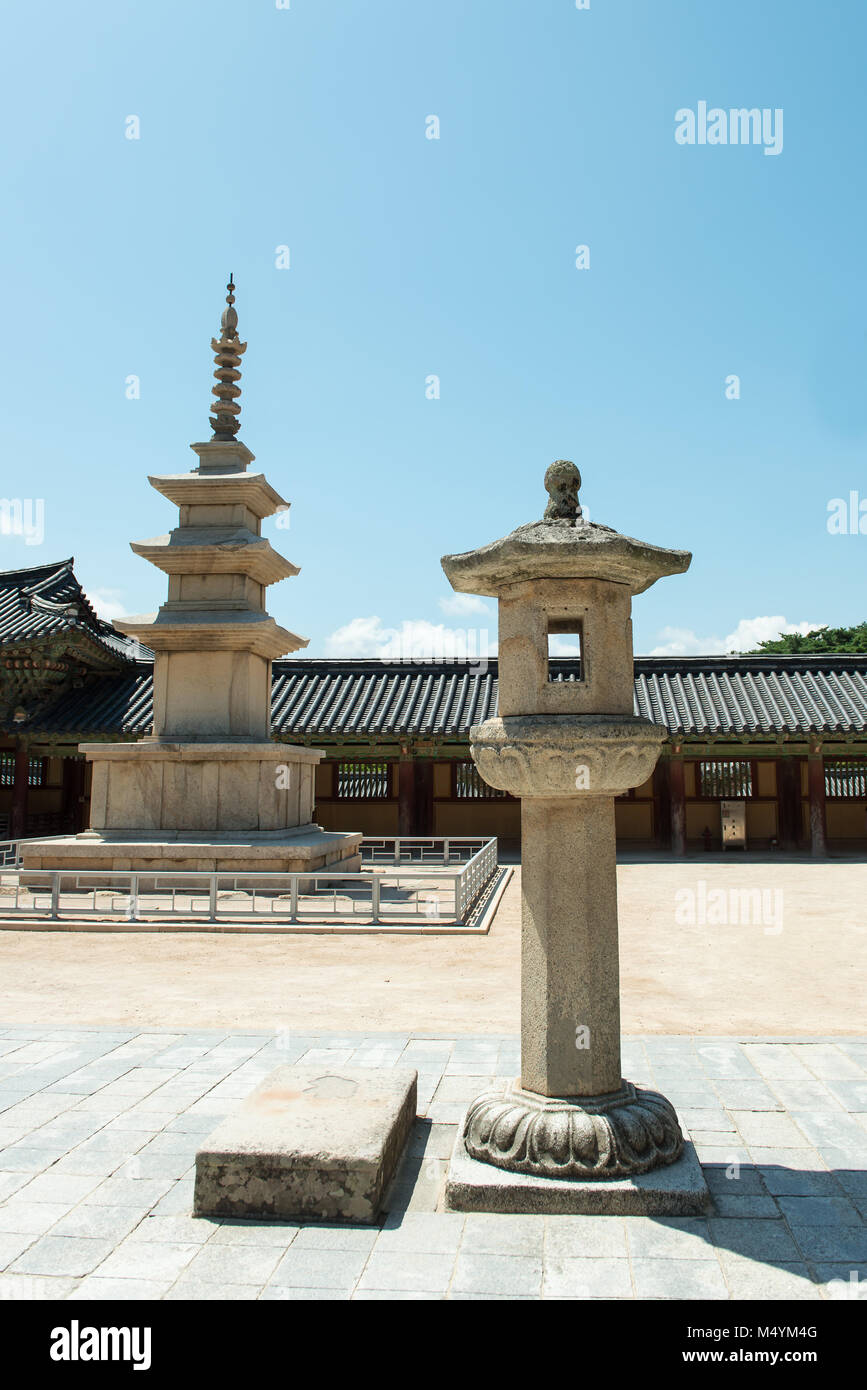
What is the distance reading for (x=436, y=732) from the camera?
21484mm

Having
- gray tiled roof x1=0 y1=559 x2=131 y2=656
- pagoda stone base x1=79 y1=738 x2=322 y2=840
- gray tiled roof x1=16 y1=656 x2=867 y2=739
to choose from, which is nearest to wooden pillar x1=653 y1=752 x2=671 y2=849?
gray tiled roof x1=16 y1=656 x2=867 y2=739

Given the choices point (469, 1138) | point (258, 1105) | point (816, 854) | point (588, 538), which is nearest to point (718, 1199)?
point (469, 1138)

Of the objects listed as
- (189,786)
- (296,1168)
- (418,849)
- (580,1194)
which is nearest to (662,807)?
(418,849)

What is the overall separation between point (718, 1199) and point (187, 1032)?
4186mm

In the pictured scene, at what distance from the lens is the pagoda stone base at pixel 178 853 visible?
13742 mm

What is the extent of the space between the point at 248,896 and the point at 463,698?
430 inches

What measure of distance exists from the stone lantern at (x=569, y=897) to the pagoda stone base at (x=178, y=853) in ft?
31.0

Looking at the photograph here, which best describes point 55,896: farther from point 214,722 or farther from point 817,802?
point 817,802

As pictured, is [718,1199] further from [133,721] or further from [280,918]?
[133,721]

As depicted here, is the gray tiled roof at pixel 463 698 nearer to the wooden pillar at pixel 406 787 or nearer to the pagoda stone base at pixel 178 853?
the wooden pillar at pixel 406 787

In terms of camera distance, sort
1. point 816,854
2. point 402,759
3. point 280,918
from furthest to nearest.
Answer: point 402,759, point 816,854, point 280,918

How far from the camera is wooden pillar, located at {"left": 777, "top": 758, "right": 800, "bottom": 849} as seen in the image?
22344 millimetres

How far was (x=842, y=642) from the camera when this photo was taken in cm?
4875

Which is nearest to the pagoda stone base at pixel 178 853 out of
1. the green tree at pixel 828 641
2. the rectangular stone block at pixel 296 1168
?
the rectangular stone block at pixel 296 1168
